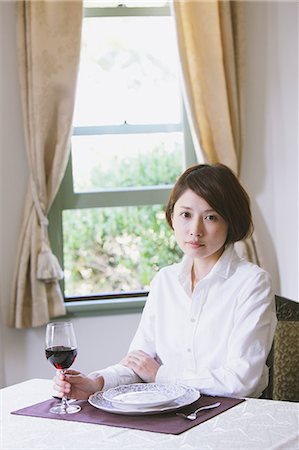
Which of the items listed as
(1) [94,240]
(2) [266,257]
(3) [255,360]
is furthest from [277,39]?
(3) [255,360]

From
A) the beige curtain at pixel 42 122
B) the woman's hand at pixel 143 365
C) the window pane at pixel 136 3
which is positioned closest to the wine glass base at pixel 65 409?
the woman's hand at pixel 143 365

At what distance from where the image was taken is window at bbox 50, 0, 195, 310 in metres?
3.93

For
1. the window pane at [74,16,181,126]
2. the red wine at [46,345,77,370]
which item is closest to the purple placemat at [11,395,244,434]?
the red wine at [46,345,77,370]

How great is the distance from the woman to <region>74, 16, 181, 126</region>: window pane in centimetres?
160

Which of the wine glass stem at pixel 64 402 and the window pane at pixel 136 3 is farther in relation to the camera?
the window pane at pixel 136 3

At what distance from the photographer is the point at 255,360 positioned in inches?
83.2

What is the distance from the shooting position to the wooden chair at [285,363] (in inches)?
92.7

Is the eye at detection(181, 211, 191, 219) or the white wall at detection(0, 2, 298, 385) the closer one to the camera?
the eye at detection(181, 211, 191, 219)

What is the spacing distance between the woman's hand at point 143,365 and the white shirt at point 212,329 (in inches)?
0.9

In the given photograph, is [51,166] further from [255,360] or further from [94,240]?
[255,360]

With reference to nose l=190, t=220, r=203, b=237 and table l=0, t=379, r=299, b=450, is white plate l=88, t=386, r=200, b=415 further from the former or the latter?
nose l=190, t=220, r=203, b=237

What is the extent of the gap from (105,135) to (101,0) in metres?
0.65

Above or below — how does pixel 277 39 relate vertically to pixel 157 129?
above

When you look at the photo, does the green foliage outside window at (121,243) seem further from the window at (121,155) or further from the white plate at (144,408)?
the white plate at (144,408)
